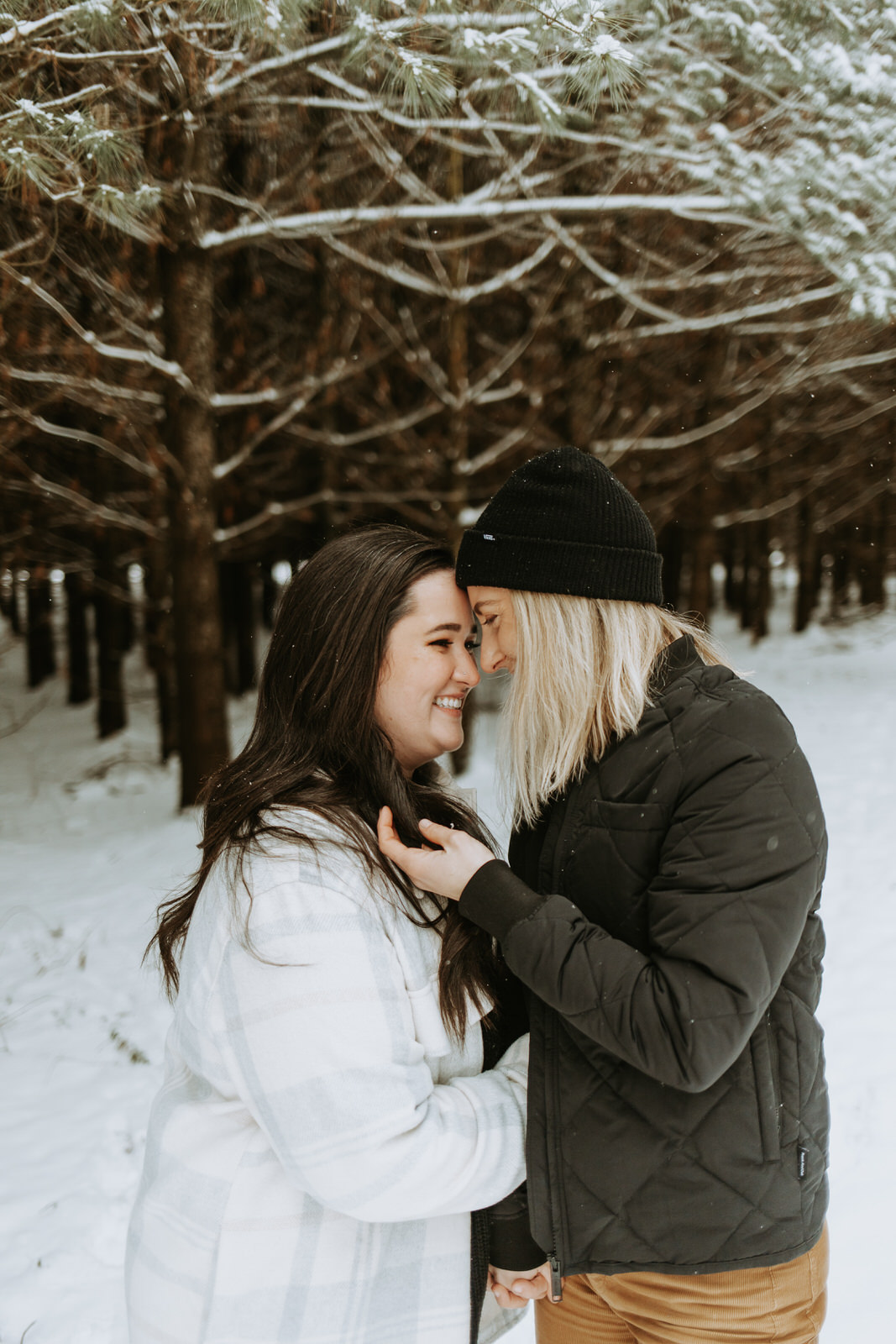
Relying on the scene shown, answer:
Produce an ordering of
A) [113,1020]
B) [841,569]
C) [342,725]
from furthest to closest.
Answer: [841,569]
[113,1020]
[342,725]

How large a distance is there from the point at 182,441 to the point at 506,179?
2.74 metres

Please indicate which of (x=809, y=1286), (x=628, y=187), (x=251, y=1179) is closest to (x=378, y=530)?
(x=251, y=1179)

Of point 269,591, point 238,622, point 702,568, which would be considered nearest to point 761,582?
point 702,568

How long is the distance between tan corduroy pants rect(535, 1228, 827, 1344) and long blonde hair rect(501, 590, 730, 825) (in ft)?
2.77

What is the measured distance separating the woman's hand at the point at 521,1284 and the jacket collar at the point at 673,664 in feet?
3.60

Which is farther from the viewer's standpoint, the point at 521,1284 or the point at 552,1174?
the point at 521,1284

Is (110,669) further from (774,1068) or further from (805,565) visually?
(805,565)

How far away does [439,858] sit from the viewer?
5.49 ft

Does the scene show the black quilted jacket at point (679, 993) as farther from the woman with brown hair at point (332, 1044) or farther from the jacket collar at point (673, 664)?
the woman with brown hair at point (332, 1044)

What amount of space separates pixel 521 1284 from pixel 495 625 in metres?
1.28

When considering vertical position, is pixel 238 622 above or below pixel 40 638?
above

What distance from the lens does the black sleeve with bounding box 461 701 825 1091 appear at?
1377 millimetres

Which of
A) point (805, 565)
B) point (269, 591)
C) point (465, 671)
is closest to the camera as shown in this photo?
point (465, 671)

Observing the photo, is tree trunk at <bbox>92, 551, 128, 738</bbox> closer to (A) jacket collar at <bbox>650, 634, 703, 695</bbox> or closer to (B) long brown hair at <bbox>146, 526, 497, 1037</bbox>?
(B) long brown hair at <bbox>146, 526, 497, 1037</bbox>
